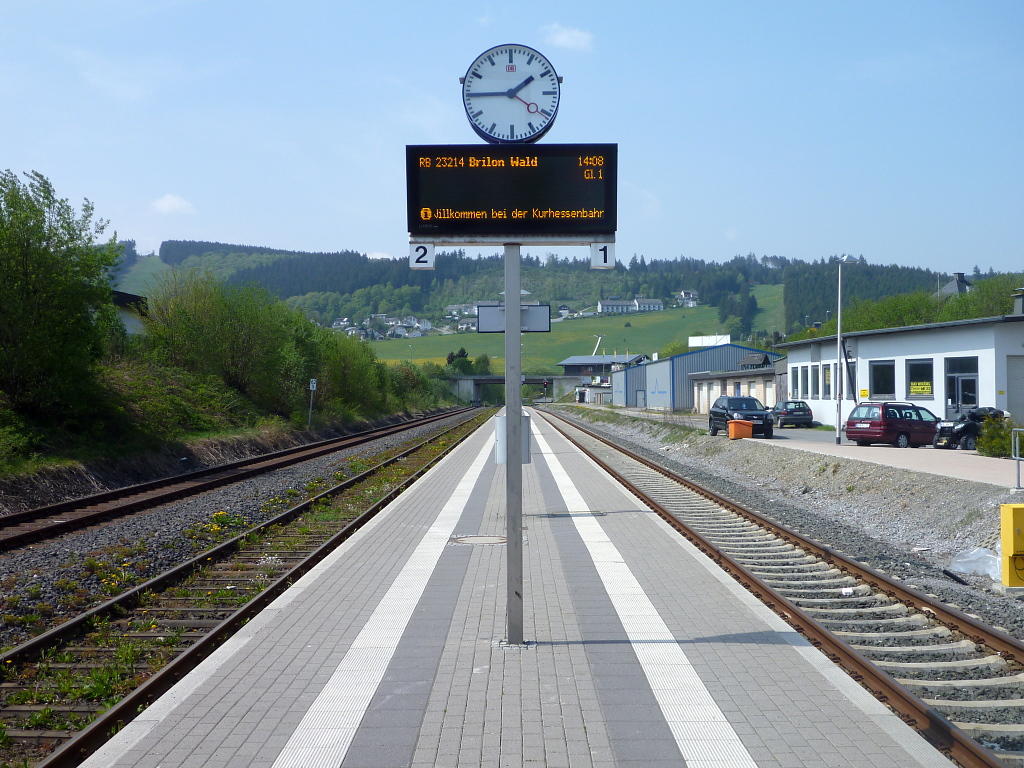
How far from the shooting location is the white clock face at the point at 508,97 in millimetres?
6820

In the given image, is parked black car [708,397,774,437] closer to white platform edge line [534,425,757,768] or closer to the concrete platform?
white platform edge line [534,425,757,768]

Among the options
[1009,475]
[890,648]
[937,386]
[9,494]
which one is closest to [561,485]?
[1009,475]

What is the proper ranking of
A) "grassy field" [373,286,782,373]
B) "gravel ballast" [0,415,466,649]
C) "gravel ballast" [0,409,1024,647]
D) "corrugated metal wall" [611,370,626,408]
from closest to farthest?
"gravel ballast" [0,415,466,649] → "gravel ballast" [0,409,1024,647] → "corrugated metal wall" [611,370,626,408] → "grassy field" [373,286,782,373]

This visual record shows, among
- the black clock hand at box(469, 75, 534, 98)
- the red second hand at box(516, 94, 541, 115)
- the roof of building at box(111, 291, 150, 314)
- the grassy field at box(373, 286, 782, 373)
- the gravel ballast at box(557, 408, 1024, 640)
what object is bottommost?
the gravel ballast at box(557, 408, 1024, 640)

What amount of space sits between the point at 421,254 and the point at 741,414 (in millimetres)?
29292

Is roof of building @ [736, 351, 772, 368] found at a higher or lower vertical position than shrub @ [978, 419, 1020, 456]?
higher

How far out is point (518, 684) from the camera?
5781mm

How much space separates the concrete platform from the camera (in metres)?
4.70

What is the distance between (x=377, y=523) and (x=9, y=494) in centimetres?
823

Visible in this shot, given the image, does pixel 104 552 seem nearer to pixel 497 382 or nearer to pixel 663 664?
pixel 663 664

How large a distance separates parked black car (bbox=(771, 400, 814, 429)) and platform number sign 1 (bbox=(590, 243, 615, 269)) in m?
39.7

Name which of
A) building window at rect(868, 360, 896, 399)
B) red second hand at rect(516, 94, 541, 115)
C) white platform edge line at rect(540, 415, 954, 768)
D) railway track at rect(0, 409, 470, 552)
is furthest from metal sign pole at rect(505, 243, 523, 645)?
building window at rect(868, 360, 896, 399)

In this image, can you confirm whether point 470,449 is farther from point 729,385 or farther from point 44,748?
point 729,385

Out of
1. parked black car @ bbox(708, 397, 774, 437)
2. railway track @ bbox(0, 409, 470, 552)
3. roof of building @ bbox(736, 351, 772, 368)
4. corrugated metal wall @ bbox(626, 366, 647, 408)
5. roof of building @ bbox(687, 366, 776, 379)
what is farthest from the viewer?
corrugated metal wall @ bbox(626, 366, 647, 408)
